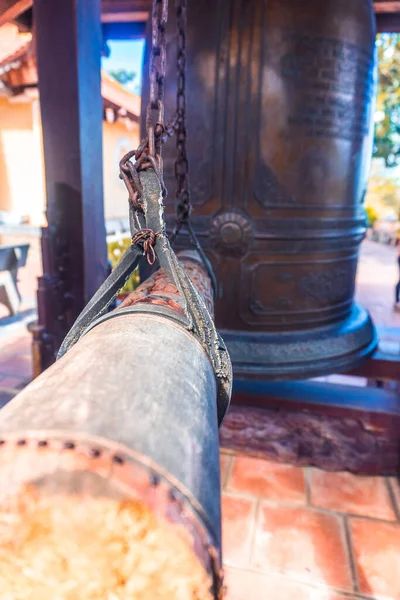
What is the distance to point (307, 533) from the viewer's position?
1.95 metres

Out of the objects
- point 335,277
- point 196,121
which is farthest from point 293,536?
point 196,121

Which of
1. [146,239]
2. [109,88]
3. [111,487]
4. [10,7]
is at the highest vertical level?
[109,88]

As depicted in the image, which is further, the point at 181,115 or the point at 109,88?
the point at 109,88

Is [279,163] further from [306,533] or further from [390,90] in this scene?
[390,90]

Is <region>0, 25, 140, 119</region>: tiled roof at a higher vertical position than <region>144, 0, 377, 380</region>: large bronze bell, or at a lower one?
higher

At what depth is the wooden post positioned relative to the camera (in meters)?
2.00

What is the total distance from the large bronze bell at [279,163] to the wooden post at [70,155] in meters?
0.38

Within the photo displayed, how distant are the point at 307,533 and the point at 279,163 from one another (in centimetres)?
171

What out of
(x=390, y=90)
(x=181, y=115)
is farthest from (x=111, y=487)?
(x=390, y=90)

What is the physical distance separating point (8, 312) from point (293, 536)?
4.15m

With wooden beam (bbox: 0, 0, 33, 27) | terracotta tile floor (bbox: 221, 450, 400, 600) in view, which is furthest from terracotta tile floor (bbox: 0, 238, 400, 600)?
wooden beam (bbox: 0, 0, 33, 27)

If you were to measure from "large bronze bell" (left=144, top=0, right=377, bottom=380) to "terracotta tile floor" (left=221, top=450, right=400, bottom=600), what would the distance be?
2.02 ft

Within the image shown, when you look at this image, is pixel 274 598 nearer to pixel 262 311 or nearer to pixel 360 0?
pixel 262 311

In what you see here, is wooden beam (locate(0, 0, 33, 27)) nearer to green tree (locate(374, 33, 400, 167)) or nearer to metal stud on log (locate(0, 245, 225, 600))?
metal stud on log (locate(0, 245, 225, 600))
